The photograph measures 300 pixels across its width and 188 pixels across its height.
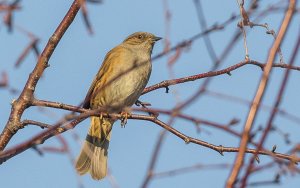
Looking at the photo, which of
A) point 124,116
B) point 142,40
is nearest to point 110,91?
point 142,40

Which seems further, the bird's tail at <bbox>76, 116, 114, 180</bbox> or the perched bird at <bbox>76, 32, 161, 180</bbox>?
the perched bird at <bbox>76, 32, 161, 180</bbox>

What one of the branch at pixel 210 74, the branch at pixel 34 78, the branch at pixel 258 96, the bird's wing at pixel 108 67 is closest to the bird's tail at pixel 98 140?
the bird's wing at pixel 108 67

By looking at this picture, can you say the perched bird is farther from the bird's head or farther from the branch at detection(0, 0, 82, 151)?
the branch at detection(0, 0, 82, 151)

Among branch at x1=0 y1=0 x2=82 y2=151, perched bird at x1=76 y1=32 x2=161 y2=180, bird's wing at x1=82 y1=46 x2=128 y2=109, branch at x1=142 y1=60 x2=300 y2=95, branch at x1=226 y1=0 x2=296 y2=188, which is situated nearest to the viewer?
branch at x1=226 y1=0 x2=296 y2=188

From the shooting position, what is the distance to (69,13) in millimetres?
4273

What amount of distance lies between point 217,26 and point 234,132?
407 millimetres

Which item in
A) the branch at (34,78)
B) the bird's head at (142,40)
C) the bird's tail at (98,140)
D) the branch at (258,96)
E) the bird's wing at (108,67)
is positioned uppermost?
the bird's head at (142,40)

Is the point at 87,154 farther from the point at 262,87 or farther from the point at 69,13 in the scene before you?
the point at 262,87

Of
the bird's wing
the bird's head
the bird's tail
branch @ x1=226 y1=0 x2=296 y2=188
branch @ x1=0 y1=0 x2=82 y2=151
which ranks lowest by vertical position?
branch @ x1=226 y1=0 x2=296 y2=188

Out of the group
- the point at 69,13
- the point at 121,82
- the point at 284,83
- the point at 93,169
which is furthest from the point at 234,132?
the point at 121,82

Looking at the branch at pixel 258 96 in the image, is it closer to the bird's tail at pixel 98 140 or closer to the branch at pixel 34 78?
the branch at pixel 34 78

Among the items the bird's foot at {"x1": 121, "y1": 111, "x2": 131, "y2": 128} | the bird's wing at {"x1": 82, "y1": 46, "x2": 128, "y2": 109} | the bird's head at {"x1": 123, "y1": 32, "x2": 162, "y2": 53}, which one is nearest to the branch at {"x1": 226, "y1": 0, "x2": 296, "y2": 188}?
the bird's foot at {"x1": 121, "y1": 111, "x2": 131, "y2": 128}

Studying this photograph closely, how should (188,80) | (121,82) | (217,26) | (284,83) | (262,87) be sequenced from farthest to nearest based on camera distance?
1. (121,82)
2. (188,80)
3. (217,26)
4. (262,87)
5. (284,83)

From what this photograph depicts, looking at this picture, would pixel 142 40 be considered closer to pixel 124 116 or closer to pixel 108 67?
pixel 108 67
